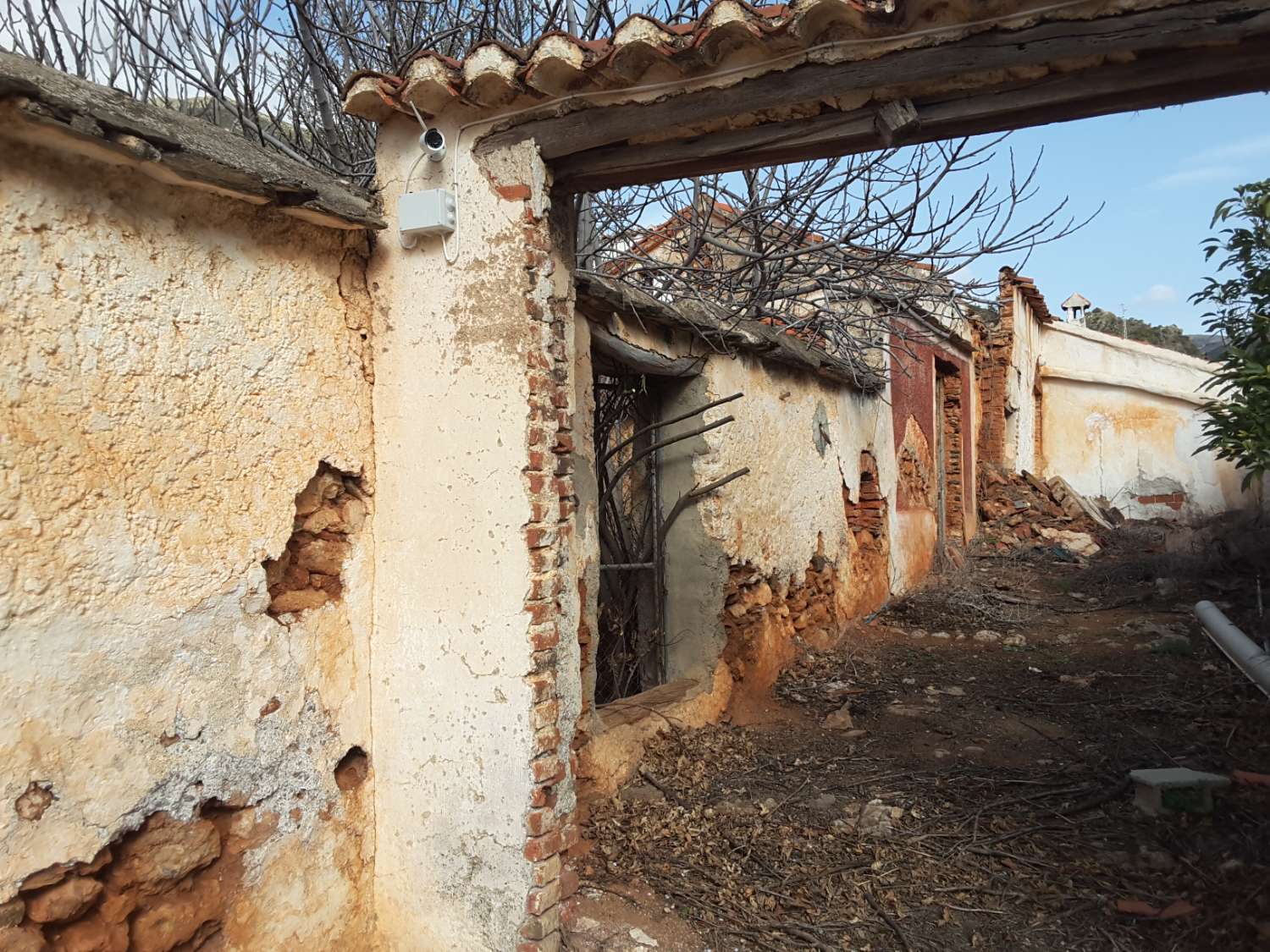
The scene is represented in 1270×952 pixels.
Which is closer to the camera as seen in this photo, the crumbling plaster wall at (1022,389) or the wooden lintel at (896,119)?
the wooden lintel at (896,119)

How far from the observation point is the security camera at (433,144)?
10.4 feet

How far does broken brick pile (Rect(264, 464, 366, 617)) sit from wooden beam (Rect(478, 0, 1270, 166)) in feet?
4.34

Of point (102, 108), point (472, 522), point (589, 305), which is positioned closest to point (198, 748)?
point (472, 522)

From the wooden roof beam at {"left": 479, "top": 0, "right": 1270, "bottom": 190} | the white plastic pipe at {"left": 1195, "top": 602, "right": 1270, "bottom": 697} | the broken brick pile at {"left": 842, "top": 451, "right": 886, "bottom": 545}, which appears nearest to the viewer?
the wooden roof beam at {"left": 479, "top": 0, "right": 1270, "bottom": 190}

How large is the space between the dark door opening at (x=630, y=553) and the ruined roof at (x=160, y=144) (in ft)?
8.53

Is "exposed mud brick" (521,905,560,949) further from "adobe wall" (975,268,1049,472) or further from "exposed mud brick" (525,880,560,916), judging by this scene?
"adobe wall" (975,268,1049,472)

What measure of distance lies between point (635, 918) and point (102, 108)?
10.5 feet

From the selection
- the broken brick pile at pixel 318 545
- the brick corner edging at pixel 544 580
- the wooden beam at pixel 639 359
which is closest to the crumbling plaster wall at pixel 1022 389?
the wooden beam at pixel 639 359

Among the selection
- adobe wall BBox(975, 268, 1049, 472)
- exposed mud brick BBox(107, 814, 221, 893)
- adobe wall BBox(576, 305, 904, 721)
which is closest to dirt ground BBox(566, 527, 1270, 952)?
adobe wall BBox(576, 305, 904, 721)

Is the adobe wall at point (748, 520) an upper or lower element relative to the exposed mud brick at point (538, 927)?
upper

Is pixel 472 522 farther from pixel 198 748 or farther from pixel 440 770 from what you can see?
pixel 198 748

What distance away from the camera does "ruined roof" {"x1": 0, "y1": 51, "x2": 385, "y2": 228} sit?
7.05 ft

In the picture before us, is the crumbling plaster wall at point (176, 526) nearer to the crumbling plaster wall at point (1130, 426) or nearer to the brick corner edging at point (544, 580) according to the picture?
the brick corner edging at point (544, 580)

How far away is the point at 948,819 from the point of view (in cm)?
416
